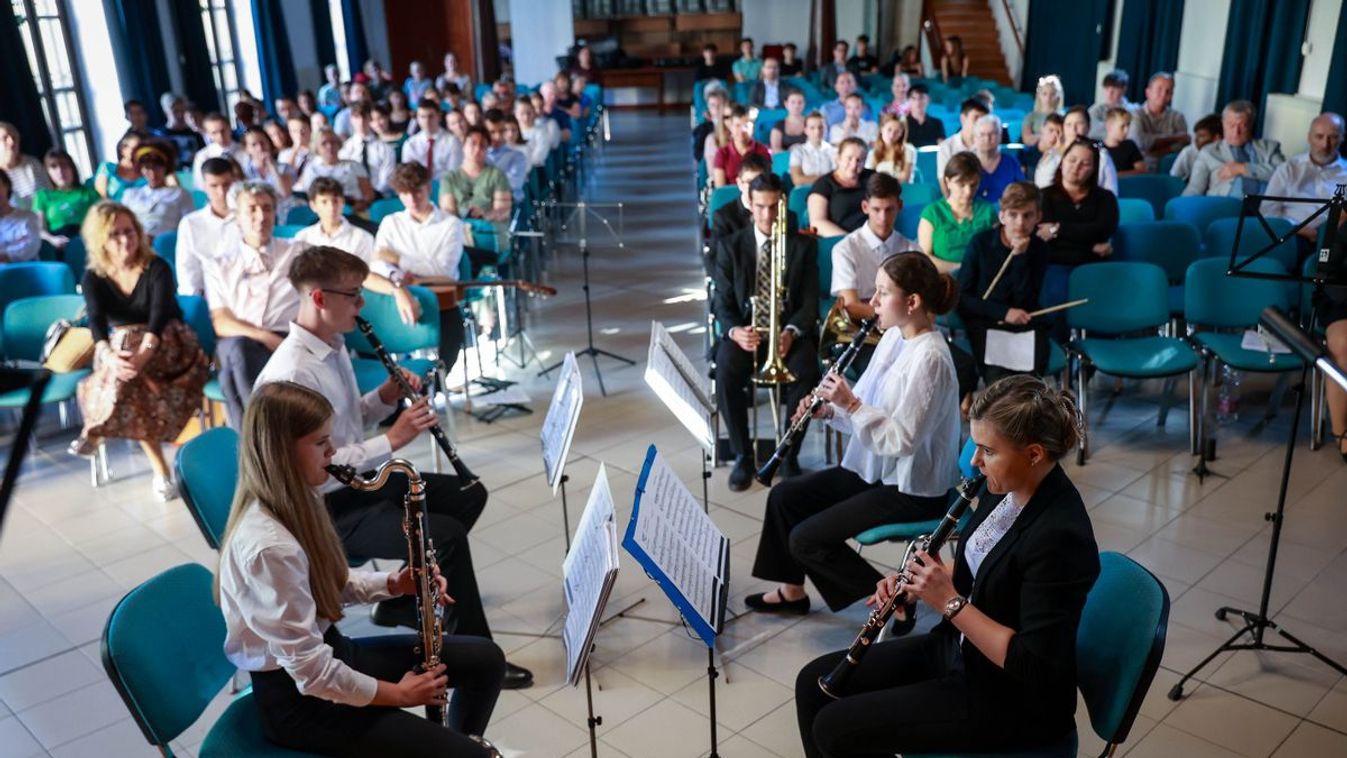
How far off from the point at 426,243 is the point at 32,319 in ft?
6.24

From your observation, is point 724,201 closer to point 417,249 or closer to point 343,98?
point 417,249

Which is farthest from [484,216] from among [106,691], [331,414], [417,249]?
[331,414]

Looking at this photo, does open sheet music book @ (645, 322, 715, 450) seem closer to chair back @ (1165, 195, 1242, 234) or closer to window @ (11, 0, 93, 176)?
chair back @ (1165, 195, 1242, 234)

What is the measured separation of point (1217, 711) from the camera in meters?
3.27

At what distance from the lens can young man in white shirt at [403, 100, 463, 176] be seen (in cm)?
898

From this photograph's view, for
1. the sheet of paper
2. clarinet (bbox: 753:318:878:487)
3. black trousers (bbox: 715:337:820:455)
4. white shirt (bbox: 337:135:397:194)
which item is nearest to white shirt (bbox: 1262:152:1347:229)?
the sheet of paper

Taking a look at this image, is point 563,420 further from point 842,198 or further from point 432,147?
point 432,147

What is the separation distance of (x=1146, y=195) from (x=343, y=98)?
942 centimetres

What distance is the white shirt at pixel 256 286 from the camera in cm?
500

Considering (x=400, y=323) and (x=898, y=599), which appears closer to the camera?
(x=898, y=599)

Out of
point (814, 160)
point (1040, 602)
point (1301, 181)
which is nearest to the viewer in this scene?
point (1040, 602)

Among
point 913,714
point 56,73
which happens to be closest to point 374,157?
point 56,73

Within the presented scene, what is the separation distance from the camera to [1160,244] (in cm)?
593

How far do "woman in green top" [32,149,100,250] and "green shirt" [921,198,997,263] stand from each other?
5635 millimetres
